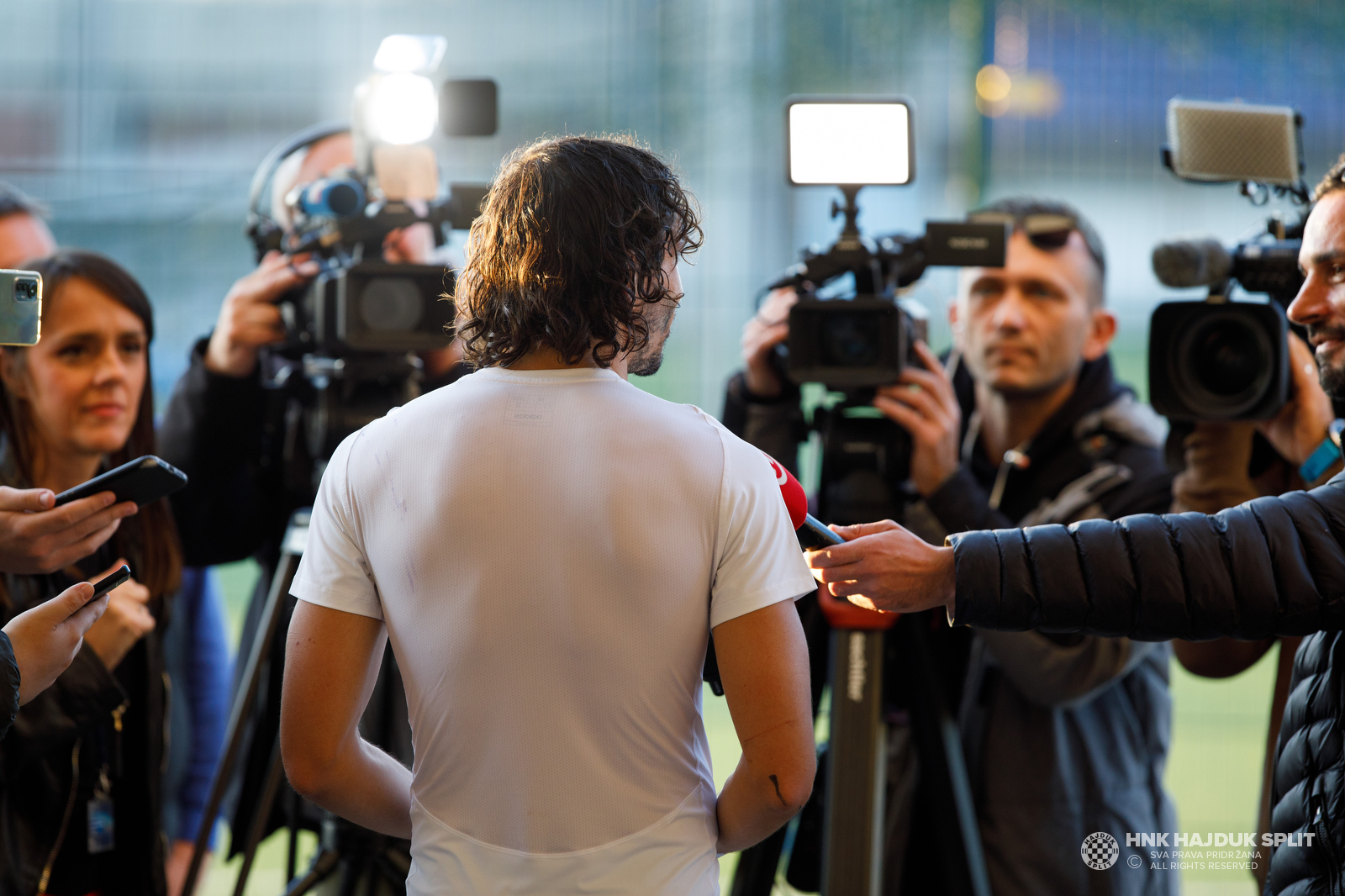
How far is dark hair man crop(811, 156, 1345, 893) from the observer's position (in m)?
1.10

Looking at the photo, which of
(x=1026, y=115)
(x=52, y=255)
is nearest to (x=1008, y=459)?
(x=52, y=255)

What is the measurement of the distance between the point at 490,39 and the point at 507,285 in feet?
8.63

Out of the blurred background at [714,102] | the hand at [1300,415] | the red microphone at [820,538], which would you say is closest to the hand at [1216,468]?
the hand at [1300,415]

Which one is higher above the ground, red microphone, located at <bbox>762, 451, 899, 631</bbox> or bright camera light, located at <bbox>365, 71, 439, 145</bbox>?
bright camera light, located at <bbox>365, 71, 439, 145</bbox>

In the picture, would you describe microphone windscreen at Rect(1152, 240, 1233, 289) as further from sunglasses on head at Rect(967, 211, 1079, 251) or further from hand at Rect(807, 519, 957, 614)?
hand at Rect(807, 519, 957, 614)

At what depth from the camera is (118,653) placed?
1.51 metres

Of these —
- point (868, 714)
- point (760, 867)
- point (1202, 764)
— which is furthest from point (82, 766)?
point (1202, 764)

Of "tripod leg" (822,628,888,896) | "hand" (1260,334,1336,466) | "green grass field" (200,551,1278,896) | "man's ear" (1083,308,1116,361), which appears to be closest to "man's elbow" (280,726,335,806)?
"tripod leg" (822,628,888,896)

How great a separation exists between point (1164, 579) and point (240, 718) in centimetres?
121

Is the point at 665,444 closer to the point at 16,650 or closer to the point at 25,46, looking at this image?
the point at 16,650

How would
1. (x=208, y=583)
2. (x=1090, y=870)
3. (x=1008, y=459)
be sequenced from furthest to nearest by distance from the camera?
(x=208, y=583)
(x=1008, y=459)
(x=1090, y=870)

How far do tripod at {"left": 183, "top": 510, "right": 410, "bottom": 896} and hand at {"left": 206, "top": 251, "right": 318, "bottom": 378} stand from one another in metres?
0.30

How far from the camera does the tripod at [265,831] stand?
1644 millimetres

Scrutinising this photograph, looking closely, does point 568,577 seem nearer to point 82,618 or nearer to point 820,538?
point 820,538
